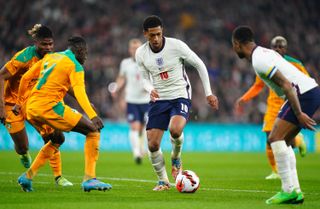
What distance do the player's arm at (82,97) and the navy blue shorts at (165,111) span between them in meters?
1.81

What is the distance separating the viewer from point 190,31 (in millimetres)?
29484

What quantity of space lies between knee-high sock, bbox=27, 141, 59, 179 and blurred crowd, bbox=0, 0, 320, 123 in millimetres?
14397

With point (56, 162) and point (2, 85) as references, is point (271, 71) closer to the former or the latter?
point (56, 162)

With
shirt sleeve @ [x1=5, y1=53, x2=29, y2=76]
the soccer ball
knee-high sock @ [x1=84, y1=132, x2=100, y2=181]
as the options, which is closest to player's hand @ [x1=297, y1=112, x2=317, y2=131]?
the soccer ball

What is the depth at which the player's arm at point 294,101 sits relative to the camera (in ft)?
25.7

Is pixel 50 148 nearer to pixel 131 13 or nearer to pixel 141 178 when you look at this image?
pixel 141 178

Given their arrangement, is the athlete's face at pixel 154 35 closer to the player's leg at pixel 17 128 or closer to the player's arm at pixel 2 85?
the player's arm at pixel 2 85

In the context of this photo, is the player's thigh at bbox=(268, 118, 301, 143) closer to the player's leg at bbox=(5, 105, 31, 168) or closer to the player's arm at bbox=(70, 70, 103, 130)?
the player's arm at bbox=(70, 70, 103, 130)

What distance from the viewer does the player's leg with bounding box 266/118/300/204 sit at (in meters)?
8.20

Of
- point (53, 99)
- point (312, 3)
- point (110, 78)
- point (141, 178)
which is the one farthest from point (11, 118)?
point (312, 3)

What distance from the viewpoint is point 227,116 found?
Answer: 85.1ft

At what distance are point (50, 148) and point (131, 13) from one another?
65.8 feet

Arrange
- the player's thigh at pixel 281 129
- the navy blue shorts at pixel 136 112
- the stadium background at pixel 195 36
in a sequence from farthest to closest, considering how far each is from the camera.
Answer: the stadium background at pixel 195 36 < the navy blue shorts at pixel 136 112 < the player's thigh at pixel 281 129

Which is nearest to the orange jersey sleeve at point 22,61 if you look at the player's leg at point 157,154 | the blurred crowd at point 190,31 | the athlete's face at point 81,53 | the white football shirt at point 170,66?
the athlete's face at point 81,53
